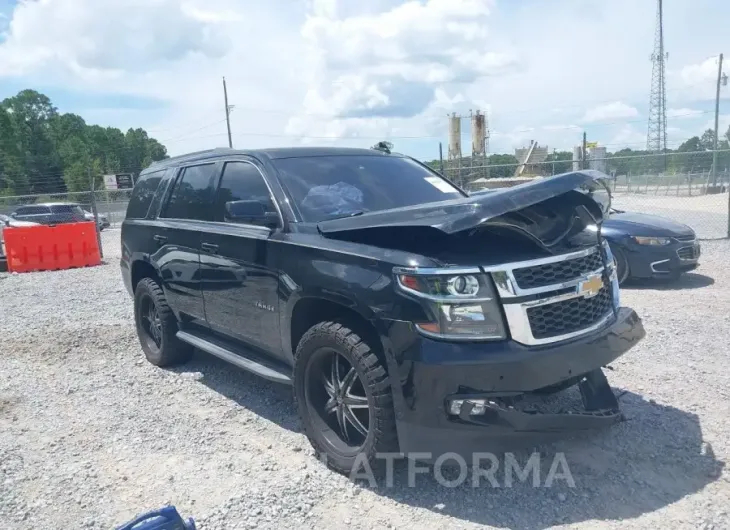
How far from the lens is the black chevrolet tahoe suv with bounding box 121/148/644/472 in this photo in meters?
3.14

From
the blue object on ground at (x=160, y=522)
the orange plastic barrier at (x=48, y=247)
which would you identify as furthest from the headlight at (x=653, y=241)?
the orange plastic barrier at (x=48, y=247)

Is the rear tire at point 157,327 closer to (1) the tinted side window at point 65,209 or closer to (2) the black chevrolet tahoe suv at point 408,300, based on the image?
(2) the black chevrolet tahoe suv at point 408,300

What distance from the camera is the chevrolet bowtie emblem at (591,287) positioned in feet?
11.4

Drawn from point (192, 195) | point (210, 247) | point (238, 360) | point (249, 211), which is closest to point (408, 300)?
point (249, 211)

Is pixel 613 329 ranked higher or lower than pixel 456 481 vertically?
higher

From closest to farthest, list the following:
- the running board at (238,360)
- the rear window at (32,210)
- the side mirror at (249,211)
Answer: the side mirror at (249,211), the running board at (238,360), the rear window at (32,210)

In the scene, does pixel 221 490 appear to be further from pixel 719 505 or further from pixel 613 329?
pixel 719 505

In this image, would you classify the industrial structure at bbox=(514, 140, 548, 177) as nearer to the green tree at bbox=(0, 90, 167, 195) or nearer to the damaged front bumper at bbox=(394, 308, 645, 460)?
the damaged front bumper at bbox=(394, 308, 645, 460)

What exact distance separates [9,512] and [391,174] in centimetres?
330

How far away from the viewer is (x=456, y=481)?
362cm

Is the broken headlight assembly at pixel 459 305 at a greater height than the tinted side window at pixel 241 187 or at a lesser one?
lesser

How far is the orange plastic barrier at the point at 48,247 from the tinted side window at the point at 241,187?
33.6 ft

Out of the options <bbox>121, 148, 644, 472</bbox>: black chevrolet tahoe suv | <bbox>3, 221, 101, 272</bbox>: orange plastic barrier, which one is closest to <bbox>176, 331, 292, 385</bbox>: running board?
<bbox>121, 148, 644, 472</bbox>: black chevrolet tahoe suv

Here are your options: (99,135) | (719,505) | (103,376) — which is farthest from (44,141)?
(719,505)
